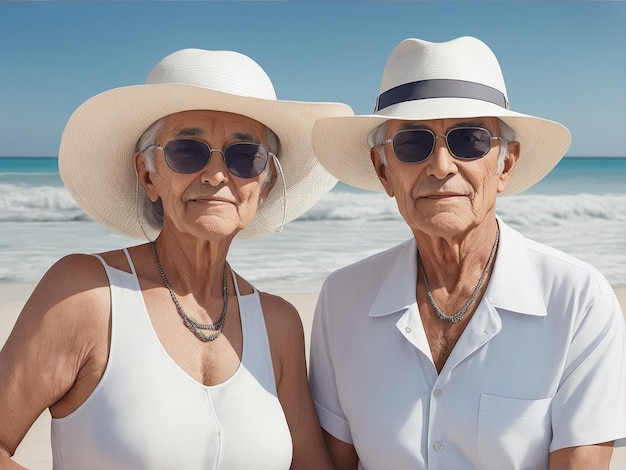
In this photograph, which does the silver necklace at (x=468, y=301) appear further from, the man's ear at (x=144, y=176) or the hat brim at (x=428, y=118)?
the man's ear at (x=144, y=176)

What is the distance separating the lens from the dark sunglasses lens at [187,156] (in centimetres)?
320

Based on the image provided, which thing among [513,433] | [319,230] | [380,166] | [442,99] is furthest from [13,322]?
[319,230]

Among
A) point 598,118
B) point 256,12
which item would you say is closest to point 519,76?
point 598,118

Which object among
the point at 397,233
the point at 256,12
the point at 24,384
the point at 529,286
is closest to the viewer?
the point at 24,384

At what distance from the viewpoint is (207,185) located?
3.20 m

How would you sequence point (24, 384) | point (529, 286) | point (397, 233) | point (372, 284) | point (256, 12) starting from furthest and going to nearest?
point (256, 12)
point (397, 233)
point (372, 284)
point (529, 286)
point (24, 384)

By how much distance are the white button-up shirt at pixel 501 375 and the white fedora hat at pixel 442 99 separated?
0.52 metres

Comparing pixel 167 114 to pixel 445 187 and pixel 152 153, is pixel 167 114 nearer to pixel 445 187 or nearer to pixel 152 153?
pixel 152 153

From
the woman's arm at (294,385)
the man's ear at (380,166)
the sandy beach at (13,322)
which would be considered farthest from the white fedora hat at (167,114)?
the sandy beach at (13,322)

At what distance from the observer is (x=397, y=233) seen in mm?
19016

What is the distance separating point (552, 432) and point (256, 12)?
→ 28.0 meters

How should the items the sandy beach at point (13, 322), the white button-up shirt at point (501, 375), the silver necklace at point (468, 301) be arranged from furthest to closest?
the sandy beach at point (13, 322)
the silver necklace at point (468, 301)
the white button-up shirt at point (501, 375)

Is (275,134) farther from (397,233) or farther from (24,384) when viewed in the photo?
(397,233)

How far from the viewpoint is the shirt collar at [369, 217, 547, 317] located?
10.5ft
